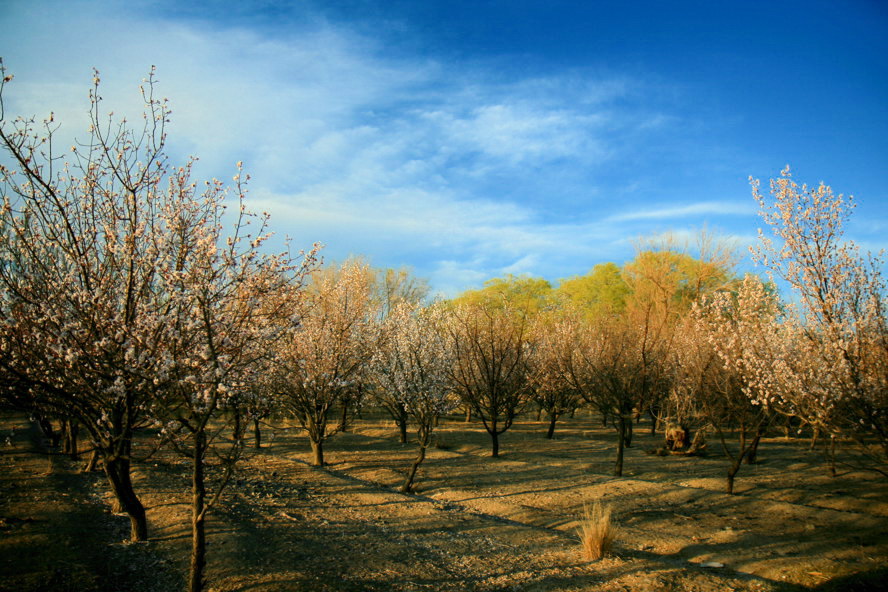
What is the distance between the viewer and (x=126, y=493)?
26.5ft

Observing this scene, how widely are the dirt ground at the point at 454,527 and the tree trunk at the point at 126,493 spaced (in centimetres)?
25

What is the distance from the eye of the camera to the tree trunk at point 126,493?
7.83 metres

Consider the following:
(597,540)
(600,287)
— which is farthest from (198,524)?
(600,287)

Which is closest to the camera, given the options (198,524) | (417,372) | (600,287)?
(198,524)

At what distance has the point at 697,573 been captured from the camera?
8.01 metres

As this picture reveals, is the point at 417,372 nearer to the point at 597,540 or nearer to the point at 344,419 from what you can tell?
the point at 597,540

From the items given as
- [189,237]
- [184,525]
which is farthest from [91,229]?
[184,525]

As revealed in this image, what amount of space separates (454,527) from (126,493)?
6.27 metres

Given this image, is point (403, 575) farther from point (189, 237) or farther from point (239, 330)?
point (189, 237)

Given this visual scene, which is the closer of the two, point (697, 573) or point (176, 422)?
point (176, 422)

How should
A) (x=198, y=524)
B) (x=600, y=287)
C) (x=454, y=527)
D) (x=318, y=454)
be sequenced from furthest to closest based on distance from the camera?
(x=600, y=287), (x=318, y=454), (x=454, y=527), (x=198, y=524)

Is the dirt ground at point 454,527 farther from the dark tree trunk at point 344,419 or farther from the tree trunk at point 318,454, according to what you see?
the dark tree trunk at point 344,419

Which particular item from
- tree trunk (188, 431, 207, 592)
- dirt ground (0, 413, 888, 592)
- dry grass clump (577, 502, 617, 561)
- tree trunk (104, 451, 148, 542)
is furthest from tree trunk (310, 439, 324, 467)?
tree trunk (188, 431, 207, 592)

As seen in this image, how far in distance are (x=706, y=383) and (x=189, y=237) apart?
15.3 meters
